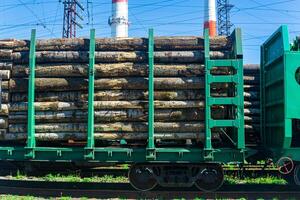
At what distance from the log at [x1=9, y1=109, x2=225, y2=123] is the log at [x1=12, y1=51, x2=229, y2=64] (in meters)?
1.16

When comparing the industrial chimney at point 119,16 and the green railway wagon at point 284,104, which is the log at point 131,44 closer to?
the green railway wagon at point 284,104

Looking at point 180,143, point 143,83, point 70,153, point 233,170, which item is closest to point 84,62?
point 143,83

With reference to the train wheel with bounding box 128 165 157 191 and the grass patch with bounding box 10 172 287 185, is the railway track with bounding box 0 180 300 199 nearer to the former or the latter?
the train wheel with bounding box 128 165 157 191

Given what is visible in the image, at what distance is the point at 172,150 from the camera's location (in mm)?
9703

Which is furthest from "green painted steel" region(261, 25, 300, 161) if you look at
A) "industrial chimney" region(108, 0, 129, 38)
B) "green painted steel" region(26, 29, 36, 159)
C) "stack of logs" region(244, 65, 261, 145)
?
"industrial chimney" region(108, 0, 129, 38)

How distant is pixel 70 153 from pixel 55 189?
0.90 m

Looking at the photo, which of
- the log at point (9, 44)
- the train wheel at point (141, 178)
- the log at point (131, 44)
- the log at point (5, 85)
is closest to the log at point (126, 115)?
the log at point (5, 85)

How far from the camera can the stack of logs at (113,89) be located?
390 inches

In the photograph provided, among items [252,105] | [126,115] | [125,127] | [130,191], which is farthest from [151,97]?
[252,105]

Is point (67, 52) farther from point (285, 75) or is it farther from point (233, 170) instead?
point (233, 170)

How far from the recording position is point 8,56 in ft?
34.6

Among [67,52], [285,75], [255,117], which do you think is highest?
[67,52]

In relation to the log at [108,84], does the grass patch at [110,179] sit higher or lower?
lower

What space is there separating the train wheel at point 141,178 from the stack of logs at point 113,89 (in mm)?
700
